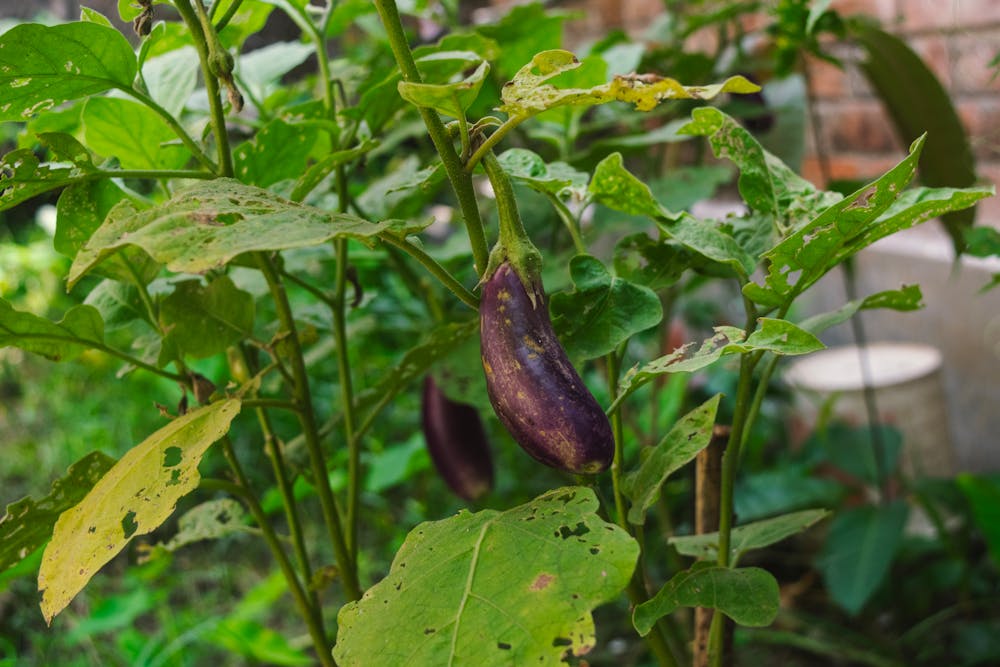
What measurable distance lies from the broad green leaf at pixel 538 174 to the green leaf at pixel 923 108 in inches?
17.2

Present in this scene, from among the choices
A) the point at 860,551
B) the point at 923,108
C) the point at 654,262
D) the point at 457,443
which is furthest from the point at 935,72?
the point at 654,262

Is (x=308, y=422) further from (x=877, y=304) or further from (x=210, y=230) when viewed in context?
(x=877, y=304)

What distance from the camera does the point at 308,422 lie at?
0.55 metres

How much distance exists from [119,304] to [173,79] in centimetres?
14

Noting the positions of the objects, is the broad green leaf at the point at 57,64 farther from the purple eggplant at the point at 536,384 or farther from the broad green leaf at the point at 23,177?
the purple eggplant at the point at 536,384

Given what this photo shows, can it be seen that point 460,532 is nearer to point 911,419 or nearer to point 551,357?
point 551,357

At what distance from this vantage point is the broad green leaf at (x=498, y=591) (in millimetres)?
362

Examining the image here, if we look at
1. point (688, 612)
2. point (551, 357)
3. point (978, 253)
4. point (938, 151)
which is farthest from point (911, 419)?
point (551, 357)

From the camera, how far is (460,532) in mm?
415

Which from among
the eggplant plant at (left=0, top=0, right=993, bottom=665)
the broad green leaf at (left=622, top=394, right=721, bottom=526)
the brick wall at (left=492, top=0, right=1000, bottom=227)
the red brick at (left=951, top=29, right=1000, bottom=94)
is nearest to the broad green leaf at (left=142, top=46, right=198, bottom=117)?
the eggplant plant at (left=0, top=0, right=993, bottom=665)

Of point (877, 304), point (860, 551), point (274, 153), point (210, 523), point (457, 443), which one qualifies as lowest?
point (860, 551)

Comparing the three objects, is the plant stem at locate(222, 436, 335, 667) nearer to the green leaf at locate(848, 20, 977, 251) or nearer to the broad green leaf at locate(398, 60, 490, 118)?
the broad green leaf at locate(398, 60, 490, 118)

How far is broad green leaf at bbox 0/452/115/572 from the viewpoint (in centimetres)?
49

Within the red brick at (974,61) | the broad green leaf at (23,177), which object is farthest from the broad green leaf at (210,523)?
the red brick at (974,61)
